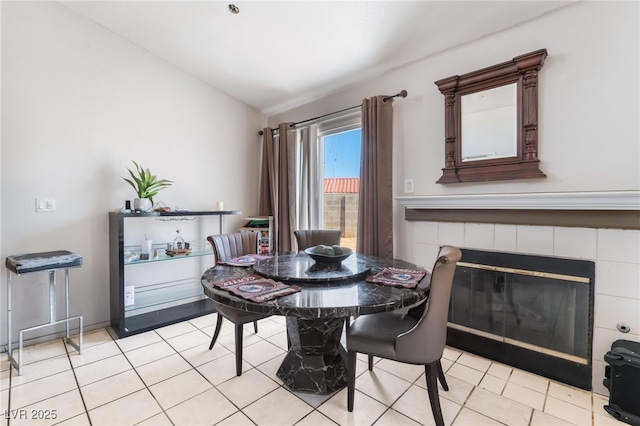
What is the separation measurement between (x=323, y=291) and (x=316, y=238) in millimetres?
1378

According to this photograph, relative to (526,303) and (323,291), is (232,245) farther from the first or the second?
(526,303)

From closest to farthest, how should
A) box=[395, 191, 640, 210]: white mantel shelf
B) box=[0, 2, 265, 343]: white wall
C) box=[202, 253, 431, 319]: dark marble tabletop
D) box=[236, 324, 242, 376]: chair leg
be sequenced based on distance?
1. box=[202, 253, 431, 319]: dark marble tabletop
2. box=[395, 191, 640, 210]: white mantel shelf
3. box=[236, 324, 242, 376]: chair leg
4. box=[0, 2, 265, 343]: white wall

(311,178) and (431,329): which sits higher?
(311,178)

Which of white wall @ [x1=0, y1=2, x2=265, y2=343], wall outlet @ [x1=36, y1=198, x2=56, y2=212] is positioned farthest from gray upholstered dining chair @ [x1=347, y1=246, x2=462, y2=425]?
wall outlet @ [x1=36, y1=198, x2=56, y2=212]

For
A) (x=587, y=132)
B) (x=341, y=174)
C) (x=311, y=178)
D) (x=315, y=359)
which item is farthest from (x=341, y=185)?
(x=587, y=132)

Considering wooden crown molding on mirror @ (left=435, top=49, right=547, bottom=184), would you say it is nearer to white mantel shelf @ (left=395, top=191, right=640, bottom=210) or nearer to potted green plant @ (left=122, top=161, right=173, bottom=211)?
white mantel shelf @ (left=395, top=191, right=640, bottom=210)

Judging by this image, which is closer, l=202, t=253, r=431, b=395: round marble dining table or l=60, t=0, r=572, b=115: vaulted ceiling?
l=202, t=253, r=431, b=395: round marble dining table

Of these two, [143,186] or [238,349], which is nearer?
[238,349]

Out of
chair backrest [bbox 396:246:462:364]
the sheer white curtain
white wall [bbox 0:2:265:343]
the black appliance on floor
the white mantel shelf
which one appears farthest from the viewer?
the sheer white curtain

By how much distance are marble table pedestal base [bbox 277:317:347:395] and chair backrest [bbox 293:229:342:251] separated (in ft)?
3.40

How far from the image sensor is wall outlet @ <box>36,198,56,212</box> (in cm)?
241

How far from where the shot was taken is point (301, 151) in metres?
3.68

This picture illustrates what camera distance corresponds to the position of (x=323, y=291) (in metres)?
1.49

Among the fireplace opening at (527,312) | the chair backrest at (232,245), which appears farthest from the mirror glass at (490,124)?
the chair backrest at (232,245)
